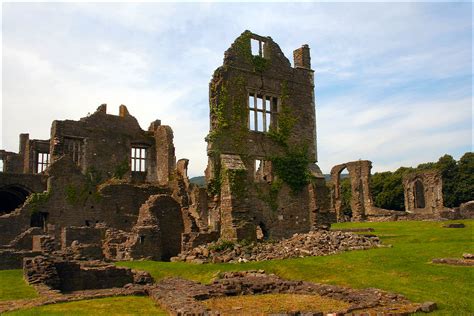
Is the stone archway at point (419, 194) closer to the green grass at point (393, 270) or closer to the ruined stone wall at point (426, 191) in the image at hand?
the ruined stone wall at point (426, 191)

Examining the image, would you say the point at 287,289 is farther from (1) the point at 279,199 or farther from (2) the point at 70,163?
(2) the point at 70,163

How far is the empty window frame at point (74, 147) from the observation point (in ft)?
115

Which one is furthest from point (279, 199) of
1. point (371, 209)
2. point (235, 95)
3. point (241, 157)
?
point (371, 209)

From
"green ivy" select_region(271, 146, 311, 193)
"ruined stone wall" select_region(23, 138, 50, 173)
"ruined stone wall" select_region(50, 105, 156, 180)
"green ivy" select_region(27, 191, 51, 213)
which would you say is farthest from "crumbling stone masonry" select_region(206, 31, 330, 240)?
"ruined stone wall" select_region(23, 138, 50, 173)

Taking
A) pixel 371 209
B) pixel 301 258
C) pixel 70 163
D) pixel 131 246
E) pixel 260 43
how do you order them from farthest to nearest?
pixel 371 209 < pixel 70 163 < pixel 260 43 < pixel 131 246 < pixel 301 258

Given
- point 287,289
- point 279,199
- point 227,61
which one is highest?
point 227,61

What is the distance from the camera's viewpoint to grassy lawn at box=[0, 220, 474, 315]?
10531 millimetres

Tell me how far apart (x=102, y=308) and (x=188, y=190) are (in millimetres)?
24198

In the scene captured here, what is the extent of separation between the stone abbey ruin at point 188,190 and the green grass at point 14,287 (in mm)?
502

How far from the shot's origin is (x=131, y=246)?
21016 mm

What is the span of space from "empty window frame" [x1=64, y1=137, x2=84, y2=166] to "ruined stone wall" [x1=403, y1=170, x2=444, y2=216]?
33849mm

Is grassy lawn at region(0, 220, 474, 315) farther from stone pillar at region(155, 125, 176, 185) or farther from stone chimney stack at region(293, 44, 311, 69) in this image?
stone pillar at region(155, 125, 176, 185)

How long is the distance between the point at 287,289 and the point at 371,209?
36505 mm

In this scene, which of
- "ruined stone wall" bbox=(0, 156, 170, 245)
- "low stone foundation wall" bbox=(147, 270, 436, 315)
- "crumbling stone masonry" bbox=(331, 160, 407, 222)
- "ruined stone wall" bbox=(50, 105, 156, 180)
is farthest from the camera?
"crumbling stone masonry" bbox=(331, 160, 407, 222)
